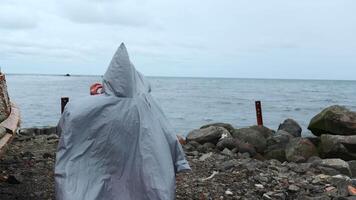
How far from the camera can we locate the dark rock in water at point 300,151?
11797 mm

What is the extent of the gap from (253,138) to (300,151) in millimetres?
1850

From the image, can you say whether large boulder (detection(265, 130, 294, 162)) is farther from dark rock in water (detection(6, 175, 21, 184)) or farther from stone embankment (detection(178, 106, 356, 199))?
dark rock in water (detection(6, 175, 21, 184))

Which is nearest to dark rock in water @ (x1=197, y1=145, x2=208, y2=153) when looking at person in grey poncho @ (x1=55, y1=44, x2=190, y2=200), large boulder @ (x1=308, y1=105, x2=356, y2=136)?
large boulder @ (x1=308, y1=105, x2=356, y2=136)

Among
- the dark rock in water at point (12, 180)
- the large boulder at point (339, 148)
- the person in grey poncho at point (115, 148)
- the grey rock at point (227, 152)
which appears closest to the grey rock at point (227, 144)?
the grey rock at point (227, 152)

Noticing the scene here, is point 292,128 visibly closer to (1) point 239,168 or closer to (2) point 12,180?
(1) point 239,168

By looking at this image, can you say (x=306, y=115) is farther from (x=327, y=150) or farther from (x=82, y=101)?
(x=82, y=101)

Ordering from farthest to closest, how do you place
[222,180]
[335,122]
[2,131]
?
[335,122], [222,180], [2,131]

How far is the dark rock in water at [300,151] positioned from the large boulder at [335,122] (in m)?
3.32

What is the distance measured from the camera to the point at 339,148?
12961 mm

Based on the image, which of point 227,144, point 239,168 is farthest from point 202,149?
point 239,168

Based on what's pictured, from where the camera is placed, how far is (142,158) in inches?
158

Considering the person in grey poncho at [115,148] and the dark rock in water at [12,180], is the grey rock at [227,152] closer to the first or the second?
the dark rock in water at [12,180]

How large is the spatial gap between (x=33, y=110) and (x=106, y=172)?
2945 centimetres

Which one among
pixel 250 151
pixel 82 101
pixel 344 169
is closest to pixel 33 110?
pixel 250 151
